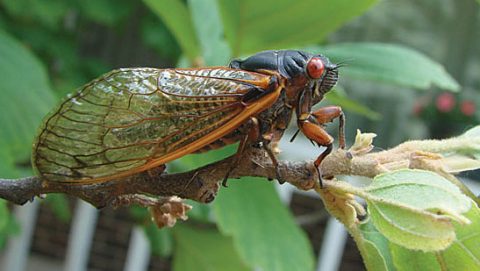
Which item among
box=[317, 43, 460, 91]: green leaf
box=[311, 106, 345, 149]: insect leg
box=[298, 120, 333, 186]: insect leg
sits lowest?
box=[298, 120, 333, 186]: insect leg

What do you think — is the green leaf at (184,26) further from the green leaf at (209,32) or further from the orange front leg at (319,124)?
the orange front leg at (319,124)

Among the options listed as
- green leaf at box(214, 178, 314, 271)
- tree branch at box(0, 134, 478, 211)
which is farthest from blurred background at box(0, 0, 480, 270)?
tree branch at box(0, 134, 478, 211)

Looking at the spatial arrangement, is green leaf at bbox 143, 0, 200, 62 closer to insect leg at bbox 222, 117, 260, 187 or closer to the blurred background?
the blurred background

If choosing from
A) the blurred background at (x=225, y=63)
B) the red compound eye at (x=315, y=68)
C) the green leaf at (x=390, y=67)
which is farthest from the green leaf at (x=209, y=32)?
the red compound eye at (x=315, y=68)

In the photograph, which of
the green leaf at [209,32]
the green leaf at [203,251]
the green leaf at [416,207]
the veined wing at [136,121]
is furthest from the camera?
the green leaf at [203,251]

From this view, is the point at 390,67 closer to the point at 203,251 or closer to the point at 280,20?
the point at 280,20

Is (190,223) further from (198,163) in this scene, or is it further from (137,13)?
(137,13)
